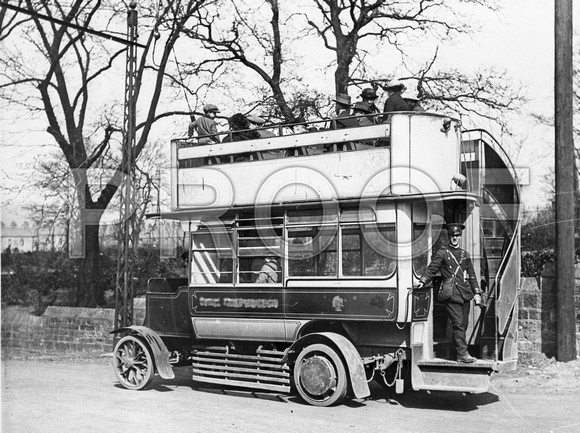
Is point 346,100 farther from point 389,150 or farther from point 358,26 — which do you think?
point 358,26

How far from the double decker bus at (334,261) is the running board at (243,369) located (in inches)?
1.1

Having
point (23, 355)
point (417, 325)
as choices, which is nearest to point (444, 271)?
point (417, 325)

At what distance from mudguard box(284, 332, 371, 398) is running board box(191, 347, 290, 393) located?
38 centimetres

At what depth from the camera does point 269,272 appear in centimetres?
1078

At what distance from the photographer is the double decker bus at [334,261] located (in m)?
9.77

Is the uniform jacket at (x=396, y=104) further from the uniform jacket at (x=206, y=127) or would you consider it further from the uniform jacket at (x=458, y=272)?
the uniform jacket at (x=206, y=127)

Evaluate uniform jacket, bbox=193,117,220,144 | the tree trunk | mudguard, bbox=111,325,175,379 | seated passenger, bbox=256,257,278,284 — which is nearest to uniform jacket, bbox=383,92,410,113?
seated passenger, bbox=256,257,278,284

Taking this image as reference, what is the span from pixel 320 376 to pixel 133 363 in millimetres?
3019

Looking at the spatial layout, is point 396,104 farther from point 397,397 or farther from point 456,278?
point 397,397

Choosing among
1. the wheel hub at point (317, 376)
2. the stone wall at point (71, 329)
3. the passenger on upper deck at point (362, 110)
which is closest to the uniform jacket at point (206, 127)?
the passenger on upper deck at point (362, 110)

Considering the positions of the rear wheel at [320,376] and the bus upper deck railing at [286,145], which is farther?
the bus upper deck railing at [286,145]

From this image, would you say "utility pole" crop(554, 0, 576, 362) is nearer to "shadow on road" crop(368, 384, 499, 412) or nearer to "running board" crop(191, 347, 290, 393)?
"shadow on road" crop(368, 384, 499, 412)

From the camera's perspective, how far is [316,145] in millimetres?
10570

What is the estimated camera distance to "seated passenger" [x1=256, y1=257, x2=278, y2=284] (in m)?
10.8
